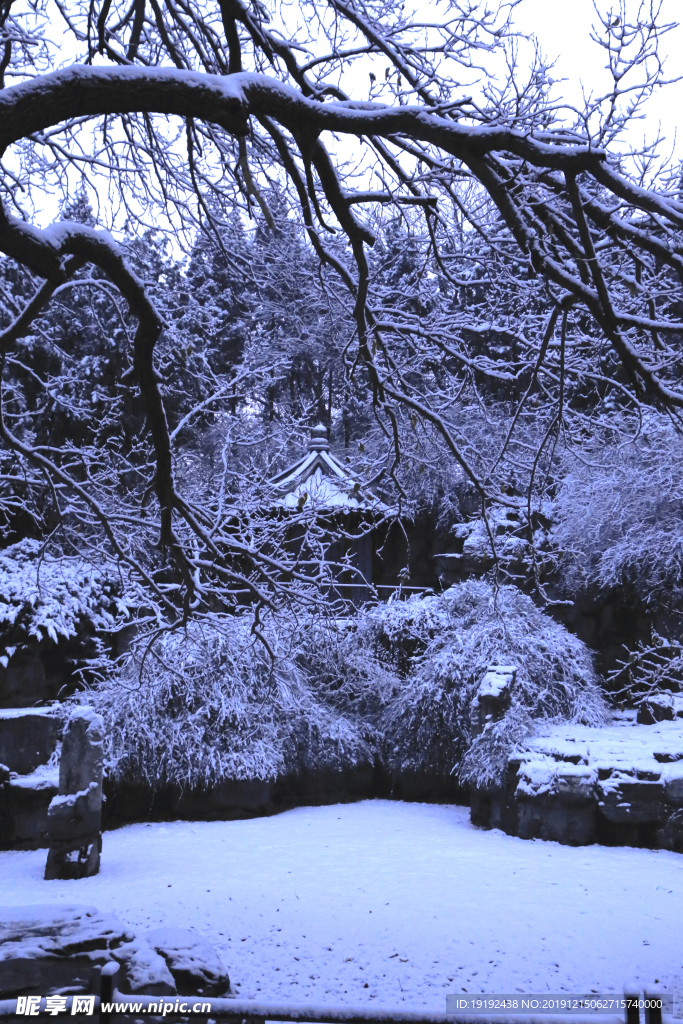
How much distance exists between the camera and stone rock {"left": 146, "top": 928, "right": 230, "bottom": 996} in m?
3.93

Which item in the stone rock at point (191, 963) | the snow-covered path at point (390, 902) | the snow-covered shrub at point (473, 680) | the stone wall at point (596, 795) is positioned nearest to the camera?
the stone rock at point (191, 963)

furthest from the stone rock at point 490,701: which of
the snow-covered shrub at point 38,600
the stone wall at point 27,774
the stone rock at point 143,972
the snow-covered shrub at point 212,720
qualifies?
the stone rock at point 143,972

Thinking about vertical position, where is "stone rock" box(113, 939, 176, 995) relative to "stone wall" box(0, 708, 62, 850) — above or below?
below

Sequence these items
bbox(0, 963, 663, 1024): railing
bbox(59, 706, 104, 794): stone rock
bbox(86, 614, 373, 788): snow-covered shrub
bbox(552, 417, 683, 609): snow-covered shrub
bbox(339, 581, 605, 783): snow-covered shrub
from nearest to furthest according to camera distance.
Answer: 1. bbox(0, 963, 663, 1024): railing
2. bbox(59, 706, 104, 794): stone rock
3. bbox(86, 614, 373, 788): snow-covered shrub
4. bbox(339, 581, 605, 783): snow-covered shrub
5. bbox(552, 417, 683, 609): snow-covered shrub

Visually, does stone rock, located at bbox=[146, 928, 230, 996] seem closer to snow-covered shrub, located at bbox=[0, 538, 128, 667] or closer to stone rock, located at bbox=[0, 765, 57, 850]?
stone rock, located at bbox=[0, 765, 57, 850]

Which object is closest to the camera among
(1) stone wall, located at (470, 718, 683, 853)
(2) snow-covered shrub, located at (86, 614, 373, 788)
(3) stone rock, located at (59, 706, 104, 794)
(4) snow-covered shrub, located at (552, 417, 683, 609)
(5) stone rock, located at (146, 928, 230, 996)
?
(5) stone rock, located at (146, 928, 230, 996)

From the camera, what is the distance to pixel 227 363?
1466 cm

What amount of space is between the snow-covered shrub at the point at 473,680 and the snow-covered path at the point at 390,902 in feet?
3.05

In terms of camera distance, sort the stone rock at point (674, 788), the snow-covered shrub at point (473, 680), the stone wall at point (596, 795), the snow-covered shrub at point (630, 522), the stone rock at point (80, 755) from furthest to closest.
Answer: the snow-covered shrub at point (630, 522), the snow-covered shrub at point (473, 680), the stone wall at point (596, 795), the stone rock at point (674, 788), the stone rock at point (80, 755)

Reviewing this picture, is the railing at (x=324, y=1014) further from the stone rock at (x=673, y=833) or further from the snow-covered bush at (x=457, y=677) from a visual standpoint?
the snow-covered bush at (x=457, y=677)

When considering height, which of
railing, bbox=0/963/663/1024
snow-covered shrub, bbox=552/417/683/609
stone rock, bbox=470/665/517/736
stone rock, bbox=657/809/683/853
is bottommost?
railing, bbox=0/963/663/1024

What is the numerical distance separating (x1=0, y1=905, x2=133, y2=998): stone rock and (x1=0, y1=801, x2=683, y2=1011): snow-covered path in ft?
3.11

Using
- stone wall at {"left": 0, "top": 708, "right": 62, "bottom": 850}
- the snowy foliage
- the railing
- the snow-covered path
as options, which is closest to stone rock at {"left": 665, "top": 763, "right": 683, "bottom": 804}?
the snow-covered path

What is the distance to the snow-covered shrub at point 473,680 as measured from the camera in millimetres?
8828
